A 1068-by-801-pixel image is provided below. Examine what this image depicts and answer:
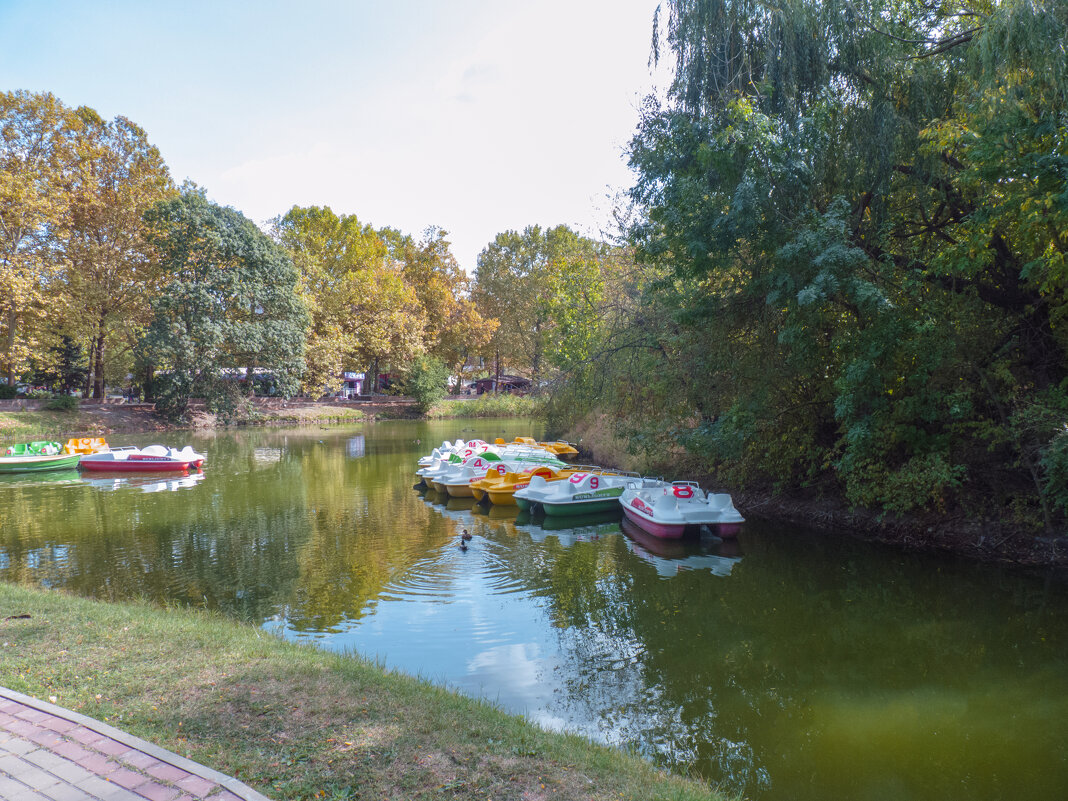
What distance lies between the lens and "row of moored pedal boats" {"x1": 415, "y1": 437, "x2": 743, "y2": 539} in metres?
13.8

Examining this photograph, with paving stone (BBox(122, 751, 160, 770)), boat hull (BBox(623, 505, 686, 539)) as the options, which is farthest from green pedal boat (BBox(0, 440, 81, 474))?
paving stone (BBox(122, 751, 160, 770))

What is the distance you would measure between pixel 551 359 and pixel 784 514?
1915 centimetres

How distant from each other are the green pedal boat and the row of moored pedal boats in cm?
1322

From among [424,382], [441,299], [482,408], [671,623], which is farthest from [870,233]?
[441,299]

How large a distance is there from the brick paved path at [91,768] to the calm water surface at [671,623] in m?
3.33

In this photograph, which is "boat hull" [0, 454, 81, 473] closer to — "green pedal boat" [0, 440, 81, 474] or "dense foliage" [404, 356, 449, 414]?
"green pedal boat" [0, 440, 81, 474]

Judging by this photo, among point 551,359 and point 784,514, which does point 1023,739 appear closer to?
point 784,514

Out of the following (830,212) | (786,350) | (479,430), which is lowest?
(479,430)

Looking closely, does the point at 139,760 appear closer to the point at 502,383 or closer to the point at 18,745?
the point at 18,745

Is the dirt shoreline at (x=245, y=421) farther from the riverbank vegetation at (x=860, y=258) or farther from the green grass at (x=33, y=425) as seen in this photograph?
the riverbank vegetation at (x=860, y=258)

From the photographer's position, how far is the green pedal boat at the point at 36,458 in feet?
74.9

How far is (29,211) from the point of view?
105 feet

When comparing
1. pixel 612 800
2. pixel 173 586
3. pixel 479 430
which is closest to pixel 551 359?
pixel 479 430

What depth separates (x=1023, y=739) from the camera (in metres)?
6.02
